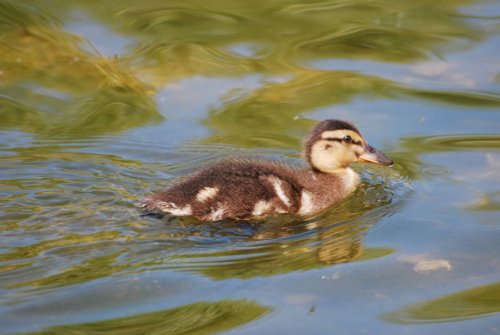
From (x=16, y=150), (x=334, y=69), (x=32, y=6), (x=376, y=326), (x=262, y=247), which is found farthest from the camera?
(x=32, y=6)

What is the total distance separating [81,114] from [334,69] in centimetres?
188

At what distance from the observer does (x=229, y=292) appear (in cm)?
454

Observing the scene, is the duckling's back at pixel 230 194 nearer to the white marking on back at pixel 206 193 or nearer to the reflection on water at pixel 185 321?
the white marking on back at pixel 206 193

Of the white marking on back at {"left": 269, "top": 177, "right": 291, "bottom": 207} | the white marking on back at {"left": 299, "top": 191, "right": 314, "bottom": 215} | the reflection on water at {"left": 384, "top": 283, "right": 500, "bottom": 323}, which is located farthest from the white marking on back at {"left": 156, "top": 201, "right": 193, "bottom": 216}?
the reflection on water at {"left": 384, "top": 283, "right": 500, "bottom": 323}

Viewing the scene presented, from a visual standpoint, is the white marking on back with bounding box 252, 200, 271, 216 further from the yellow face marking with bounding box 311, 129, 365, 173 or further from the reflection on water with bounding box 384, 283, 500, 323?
the reflection on water with bounding box 384, 283, 500, 323

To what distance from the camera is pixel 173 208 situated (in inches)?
220

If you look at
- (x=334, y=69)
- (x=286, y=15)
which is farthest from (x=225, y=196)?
(x=286, y=15)

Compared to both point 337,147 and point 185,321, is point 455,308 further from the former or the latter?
point 337,147

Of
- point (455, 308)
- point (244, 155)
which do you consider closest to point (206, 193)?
point (244, 155)

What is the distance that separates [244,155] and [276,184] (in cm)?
65

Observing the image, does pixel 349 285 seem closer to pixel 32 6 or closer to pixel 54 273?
pixel 54 273

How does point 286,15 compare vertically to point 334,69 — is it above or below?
A: above

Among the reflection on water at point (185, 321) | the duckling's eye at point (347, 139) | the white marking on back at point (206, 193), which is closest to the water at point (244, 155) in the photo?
the reflection on water at point (185, 321)

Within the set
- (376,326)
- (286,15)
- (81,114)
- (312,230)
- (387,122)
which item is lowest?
(376,326)
